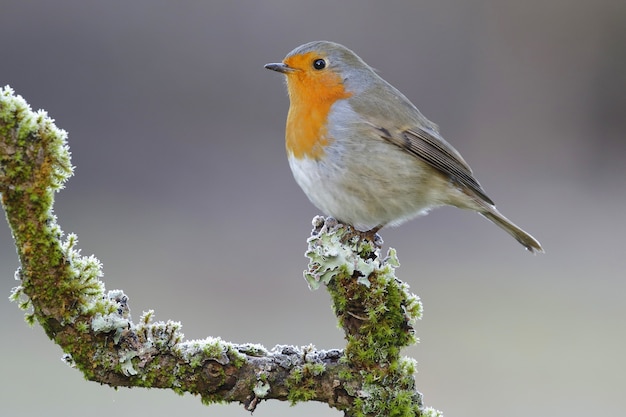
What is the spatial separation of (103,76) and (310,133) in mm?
4442

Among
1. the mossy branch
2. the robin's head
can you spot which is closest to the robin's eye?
the robin's head

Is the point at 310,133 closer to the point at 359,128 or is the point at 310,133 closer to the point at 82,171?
the point at 359,128

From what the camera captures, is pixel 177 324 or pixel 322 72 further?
pixel 322 72

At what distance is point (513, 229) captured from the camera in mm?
3453

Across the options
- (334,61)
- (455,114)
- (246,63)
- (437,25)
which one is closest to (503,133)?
(455,114)

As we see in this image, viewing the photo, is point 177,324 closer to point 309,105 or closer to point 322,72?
point 309,105

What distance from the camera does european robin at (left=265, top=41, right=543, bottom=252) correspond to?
3.04m

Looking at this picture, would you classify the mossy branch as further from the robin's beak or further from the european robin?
the robin's beak

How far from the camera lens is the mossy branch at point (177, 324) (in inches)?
73.9

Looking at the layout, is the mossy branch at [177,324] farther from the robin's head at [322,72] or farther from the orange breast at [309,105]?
the robin's head at [322,72]

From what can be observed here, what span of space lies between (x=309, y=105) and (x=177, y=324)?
4.59ft

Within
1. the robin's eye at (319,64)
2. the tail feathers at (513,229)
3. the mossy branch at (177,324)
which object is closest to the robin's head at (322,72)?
the robin's eye at (319,64)

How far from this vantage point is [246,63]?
7148 millimetres

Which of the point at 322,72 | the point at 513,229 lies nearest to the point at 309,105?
the point at 322,72
